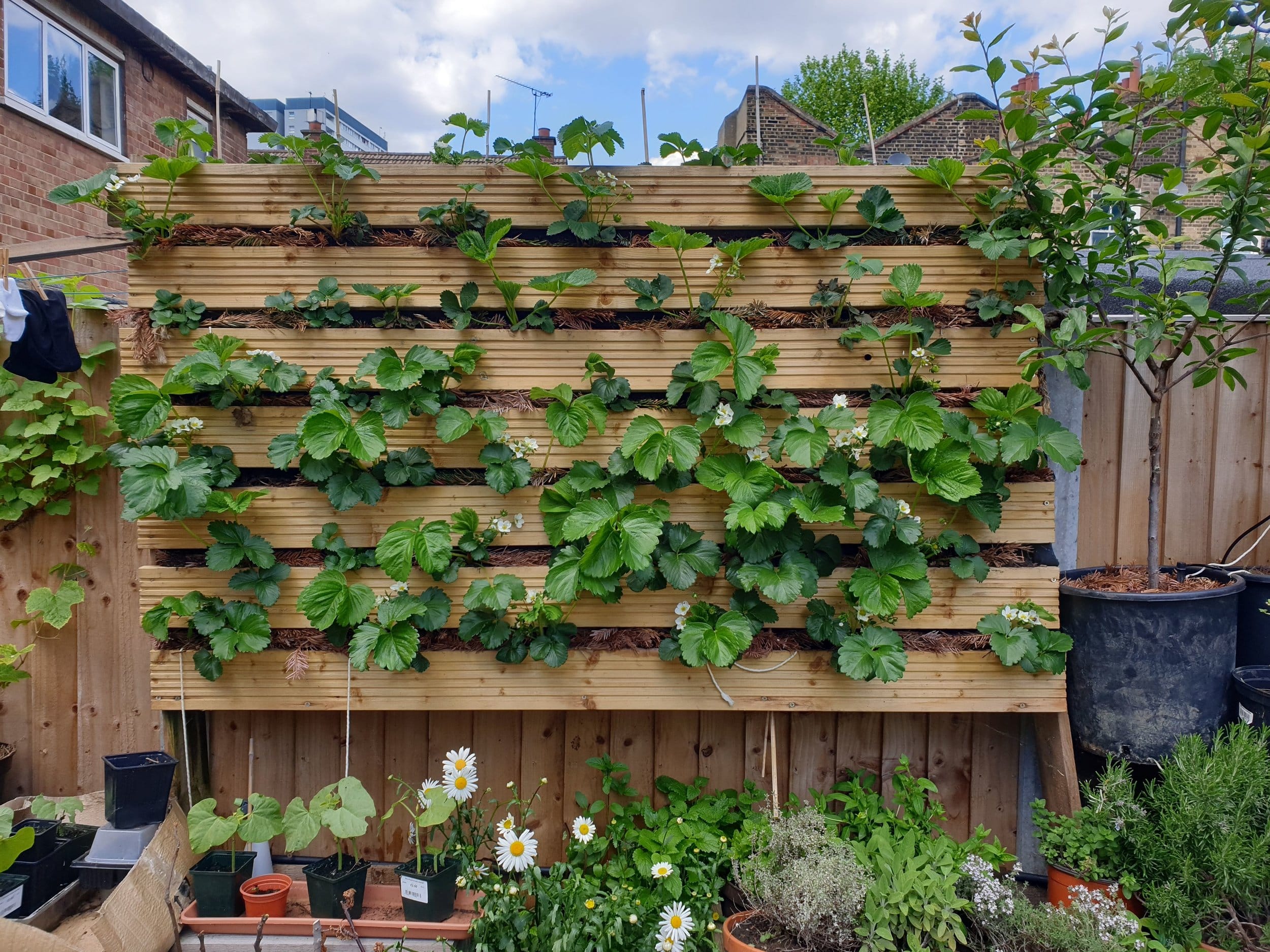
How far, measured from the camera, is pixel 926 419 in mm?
1921

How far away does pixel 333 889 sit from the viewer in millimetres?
1878

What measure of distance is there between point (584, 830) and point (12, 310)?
6.68ft

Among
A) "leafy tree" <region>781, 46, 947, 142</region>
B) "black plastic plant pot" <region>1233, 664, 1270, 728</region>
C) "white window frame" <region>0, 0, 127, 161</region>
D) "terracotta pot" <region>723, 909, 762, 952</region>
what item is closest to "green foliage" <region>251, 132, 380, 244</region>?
"terracotta pot" <region>723, 909, 762, 952</region>

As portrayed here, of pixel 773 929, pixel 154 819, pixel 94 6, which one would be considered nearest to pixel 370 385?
pixel 154 819

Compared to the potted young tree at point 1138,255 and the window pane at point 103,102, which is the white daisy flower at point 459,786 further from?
the window pane at point 103,102

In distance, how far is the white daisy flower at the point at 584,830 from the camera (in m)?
1.92

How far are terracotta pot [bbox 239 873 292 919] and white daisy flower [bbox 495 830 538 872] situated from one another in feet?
2.00

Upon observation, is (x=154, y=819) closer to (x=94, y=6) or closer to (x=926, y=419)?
(x=926, y=419)

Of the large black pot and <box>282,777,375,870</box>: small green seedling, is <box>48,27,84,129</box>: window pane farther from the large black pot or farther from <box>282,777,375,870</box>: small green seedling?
the large black pot

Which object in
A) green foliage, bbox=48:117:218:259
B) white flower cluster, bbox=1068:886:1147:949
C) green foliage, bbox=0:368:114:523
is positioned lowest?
white flower cluster, bbox=1068:886:1147:949

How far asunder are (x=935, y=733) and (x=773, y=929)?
826 mm

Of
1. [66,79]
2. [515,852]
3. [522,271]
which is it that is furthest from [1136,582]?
Answer: [66,79]

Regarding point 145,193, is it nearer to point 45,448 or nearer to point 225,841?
point 45,448

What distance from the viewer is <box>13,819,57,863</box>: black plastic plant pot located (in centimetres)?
191
